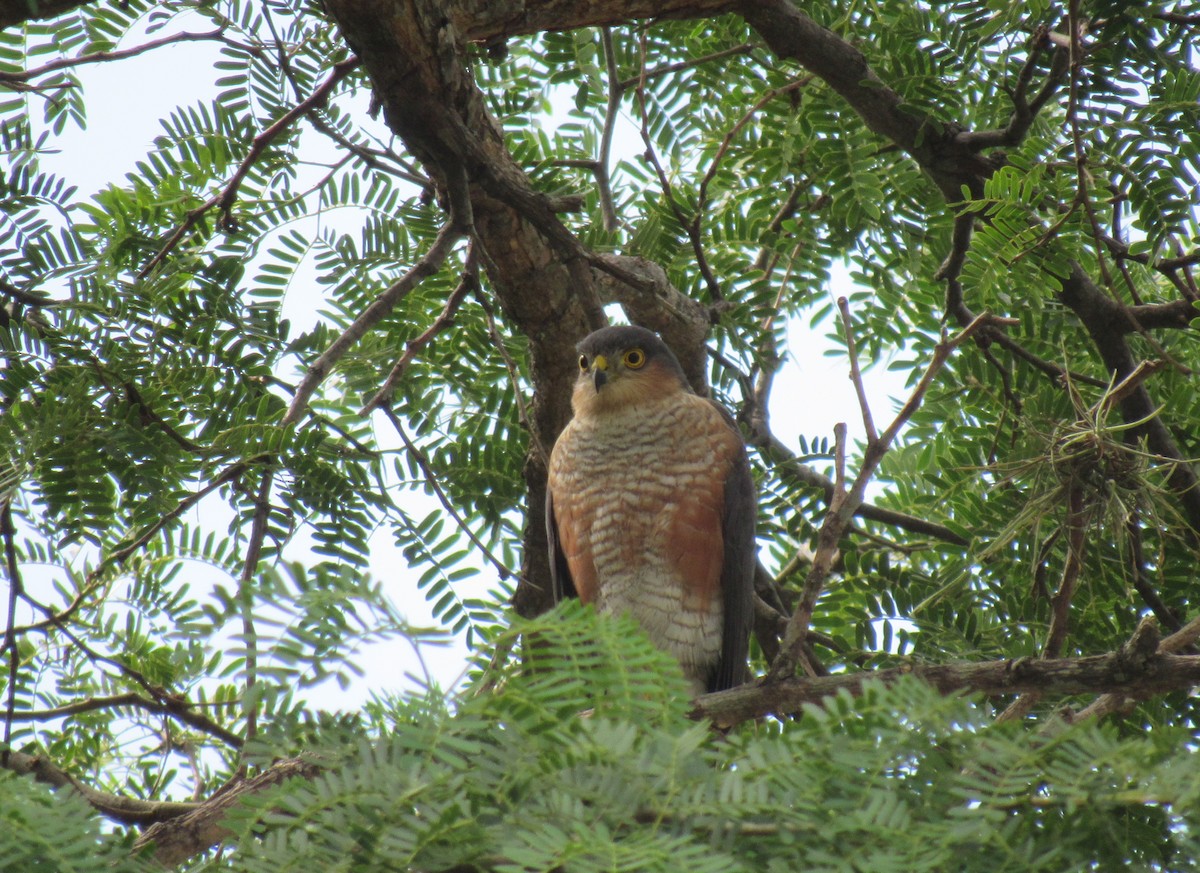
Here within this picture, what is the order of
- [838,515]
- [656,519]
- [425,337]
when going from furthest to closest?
[656,519]
[425,337]
[838,515]

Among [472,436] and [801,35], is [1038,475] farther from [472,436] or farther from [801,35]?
[472,436]

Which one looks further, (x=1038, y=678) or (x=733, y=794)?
(x=1038, y=678)

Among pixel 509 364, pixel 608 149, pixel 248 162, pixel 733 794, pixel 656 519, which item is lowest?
pixel 733 794

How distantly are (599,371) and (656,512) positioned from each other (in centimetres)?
68

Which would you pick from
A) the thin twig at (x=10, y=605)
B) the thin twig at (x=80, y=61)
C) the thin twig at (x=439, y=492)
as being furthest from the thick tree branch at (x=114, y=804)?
the thin twig at (x=80, y=61)

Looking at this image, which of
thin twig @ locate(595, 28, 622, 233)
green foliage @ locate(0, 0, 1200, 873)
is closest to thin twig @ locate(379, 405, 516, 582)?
→ green foliage @ locate(0, 0, 1200, 873)

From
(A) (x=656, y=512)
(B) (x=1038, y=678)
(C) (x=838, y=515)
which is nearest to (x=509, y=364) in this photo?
(A) (x=656, y=512)

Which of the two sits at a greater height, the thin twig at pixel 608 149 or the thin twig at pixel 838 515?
the thin twig at pixel 608 149

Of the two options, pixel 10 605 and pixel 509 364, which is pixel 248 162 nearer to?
pixel 509 364

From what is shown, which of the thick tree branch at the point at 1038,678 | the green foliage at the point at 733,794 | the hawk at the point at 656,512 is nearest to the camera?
the green foliage at the point at 733,794

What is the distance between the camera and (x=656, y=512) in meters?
4.78

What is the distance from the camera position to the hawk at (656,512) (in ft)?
15.4

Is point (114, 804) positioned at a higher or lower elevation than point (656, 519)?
lower

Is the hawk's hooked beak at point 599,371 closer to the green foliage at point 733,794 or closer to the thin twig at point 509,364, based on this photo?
the thin twig at point 509,364
